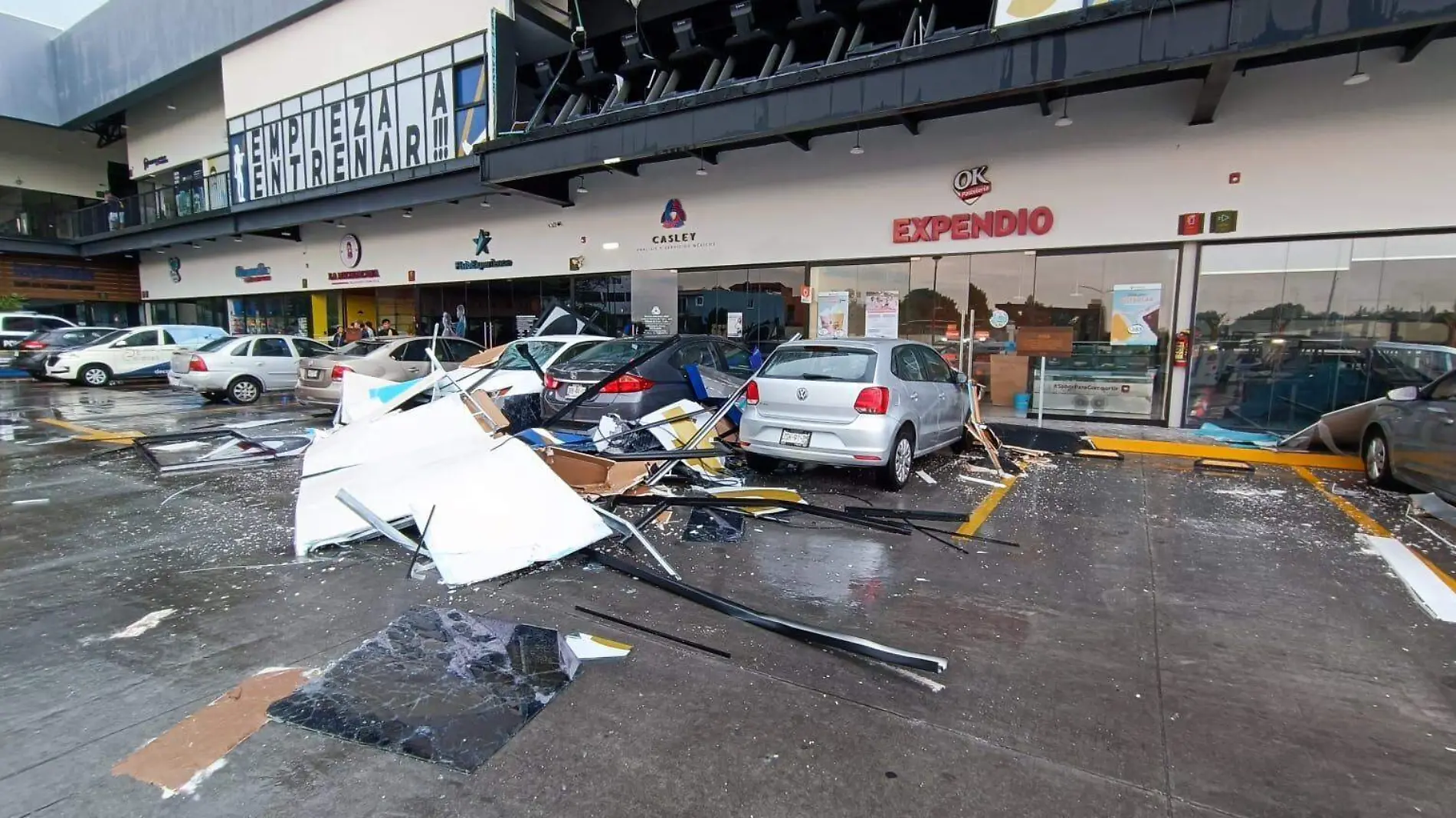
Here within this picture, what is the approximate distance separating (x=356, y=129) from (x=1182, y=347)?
2077cm

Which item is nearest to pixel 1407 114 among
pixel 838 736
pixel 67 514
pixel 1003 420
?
pixel 1003 420

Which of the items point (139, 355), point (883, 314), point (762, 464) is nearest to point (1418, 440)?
point (762, 464)

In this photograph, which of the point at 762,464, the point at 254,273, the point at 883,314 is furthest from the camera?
the point at 254,273

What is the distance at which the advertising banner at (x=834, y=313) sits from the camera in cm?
1313

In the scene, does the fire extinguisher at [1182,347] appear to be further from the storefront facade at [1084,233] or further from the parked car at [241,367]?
the parked car at [241,367]

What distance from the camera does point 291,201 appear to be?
19562 mm

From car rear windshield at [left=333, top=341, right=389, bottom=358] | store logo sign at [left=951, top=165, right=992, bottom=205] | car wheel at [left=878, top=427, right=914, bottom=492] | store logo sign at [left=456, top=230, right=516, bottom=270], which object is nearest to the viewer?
car wheel at [left=878, top=427, right=914, bottom=492]

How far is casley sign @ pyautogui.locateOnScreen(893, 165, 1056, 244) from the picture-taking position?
11.1 m

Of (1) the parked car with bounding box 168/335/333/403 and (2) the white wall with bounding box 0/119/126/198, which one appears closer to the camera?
(1) the parked car with bounding box 168/335/333/403

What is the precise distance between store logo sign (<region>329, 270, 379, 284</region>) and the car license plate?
18621 mm

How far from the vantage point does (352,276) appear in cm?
2148

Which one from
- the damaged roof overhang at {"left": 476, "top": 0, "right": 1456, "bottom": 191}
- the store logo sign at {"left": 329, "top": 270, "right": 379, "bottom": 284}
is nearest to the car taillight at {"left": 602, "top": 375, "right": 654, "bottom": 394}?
the damaged roof overhang at {"left": 476, "top": 0, "right": 1456, "bottom": 191}

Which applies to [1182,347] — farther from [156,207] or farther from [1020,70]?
[156,207]

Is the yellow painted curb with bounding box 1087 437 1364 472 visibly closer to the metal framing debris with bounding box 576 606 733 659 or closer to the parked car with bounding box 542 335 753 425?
the parked car with bounding box 542 335 753 425
